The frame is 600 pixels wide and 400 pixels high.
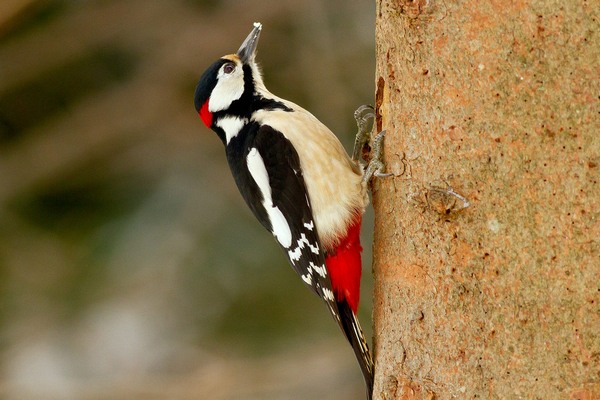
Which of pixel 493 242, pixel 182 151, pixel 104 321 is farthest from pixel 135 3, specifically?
pixel 493 242

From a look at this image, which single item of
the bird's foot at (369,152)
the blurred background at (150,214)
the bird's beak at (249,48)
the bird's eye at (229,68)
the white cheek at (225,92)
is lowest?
the blurred background at (150,214)

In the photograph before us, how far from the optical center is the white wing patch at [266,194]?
9.01 ft

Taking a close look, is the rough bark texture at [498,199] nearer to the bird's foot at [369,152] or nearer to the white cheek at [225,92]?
the bird's foot at [369,152]

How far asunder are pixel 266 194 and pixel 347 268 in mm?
→ 361

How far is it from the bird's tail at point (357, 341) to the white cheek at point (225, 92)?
2.68 feet

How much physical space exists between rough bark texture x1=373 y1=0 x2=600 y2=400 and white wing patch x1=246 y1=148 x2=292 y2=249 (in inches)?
26.5

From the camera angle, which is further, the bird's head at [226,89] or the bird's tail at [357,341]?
the bird's head at [226,89]

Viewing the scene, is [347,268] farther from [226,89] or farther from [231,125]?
[226,89]

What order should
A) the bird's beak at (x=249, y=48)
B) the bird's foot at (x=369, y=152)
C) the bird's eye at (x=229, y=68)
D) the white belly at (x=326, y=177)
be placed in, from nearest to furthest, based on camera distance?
1. the bird's foot at (x=369, y=152)
2. the white belly at (x=326, y=177)
3. the bird's eye at (x=229, y=68)
4. the bird's beak at (x=249, y=48)

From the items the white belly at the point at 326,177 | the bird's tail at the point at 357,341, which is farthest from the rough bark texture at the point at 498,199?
the white belly at the point at 326,177

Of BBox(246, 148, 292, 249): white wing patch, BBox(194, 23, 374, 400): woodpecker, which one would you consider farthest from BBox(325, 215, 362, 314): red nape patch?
BBox(246, 148, 292, 249): white wing patch

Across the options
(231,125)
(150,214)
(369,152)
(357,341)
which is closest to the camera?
(357,341)

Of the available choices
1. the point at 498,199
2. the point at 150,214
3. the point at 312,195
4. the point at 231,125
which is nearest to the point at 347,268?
the point at 312,195

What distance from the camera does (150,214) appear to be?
513 centimetres
